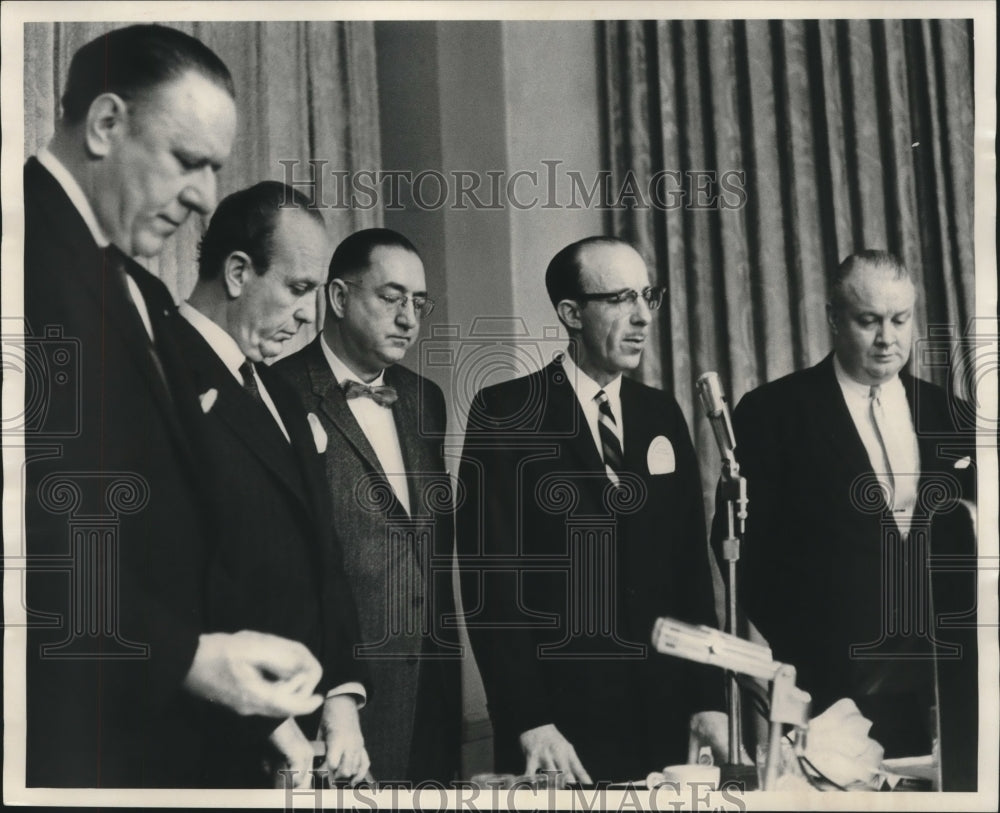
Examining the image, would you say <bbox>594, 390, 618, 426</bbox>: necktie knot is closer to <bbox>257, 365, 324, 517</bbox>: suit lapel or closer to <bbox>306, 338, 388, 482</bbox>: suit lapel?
<bbox>306, 338, 388, 482</bbox>: suit lapel

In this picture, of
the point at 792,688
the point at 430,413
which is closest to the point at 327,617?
the point at 430,413

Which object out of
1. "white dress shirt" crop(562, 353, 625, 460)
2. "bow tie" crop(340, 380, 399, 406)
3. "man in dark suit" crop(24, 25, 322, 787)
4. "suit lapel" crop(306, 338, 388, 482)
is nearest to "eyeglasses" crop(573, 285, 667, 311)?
"white dress shirt" crop(562, 353, 625, 460)

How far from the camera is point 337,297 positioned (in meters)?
3.29

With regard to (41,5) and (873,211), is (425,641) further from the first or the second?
(41,5)

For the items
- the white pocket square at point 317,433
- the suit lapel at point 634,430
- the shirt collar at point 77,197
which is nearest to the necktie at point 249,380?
the white pocket square at point 317,433

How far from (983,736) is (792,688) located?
57cm

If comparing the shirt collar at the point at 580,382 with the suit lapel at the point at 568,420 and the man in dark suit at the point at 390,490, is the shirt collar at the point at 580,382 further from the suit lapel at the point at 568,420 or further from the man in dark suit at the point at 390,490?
the man in dark suit at the point at 390,490

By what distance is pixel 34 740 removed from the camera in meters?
3.34

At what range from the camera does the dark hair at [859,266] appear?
3365 millimetres

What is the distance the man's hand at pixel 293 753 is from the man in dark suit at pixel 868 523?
131 cm

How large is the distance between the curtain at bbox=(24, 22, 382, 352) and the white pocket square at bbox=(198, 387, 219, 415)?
0.86 ft

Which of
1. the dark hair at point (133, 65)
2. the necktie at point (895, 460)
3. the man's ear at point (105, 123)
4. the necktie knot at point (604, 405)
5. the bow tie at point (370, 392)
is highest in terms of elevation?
the dark hair at point (133, 65)

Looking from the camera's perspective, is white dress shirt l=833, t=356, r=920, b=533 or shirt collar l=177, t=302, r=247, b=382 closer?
shirt collar l=177, t=302, r=247, b=382

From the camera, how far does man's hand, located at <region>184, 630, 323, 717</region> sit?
3199 millimetres
